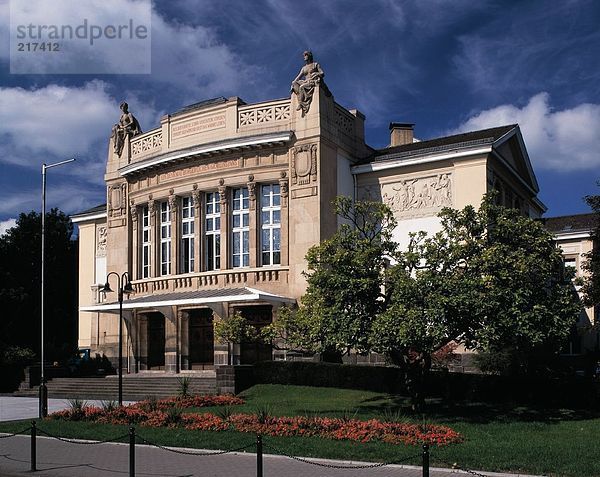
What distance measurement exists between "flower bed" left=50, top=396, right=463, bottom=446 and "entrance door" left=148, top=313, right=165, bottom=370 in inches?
588

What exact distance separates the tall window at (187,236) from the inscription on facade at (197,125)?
3.34 metres

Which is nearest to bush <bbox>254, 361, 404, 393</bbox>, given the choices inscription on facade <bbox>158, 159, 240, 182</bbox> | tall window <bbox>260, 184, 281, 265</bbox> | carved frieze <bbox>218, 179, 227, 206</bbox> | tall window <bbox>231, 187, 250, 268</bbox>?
tall window <bbox>260, 184, 281, 265</bbox>

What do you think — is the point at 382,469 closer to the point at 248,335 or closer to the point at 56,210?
the point at 248,335

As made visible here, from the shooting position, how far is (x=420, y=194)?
3331 cm

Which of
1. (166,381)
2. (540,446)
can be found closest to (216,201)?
(166,381)

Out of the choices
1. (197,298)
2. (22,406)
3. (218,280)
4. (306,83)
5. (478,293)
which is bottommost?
(22,406)

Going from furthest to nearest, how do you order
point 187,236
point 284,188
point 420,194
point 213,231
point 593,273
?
point 187,236 < point 213,231 < point 284,188 < point 420,194 < point 593,273

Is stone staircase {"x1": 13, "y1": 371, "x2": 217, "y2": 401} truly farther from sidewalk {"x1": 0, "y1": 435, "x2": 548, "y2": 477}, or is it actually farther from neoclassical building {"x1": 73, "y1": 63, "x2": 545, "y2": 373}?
sidewalk {"x1": 0, "y1": 435, "x2": 548, "y2": 477}

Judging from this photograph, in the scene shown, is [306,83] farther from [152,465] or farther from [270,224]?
[152,465]

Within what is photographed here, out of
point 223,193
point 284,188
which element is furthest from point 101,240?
point 284,188

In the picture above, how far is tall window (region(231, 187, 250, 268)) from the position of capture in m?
35.3

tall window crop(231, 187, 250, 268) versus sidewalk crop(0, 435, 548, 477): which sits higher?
tall window crop(231, 187, 250, 268)

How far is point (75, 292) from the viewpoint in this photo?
2290 inches

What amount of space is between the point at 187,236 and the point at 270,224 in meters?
5.12
